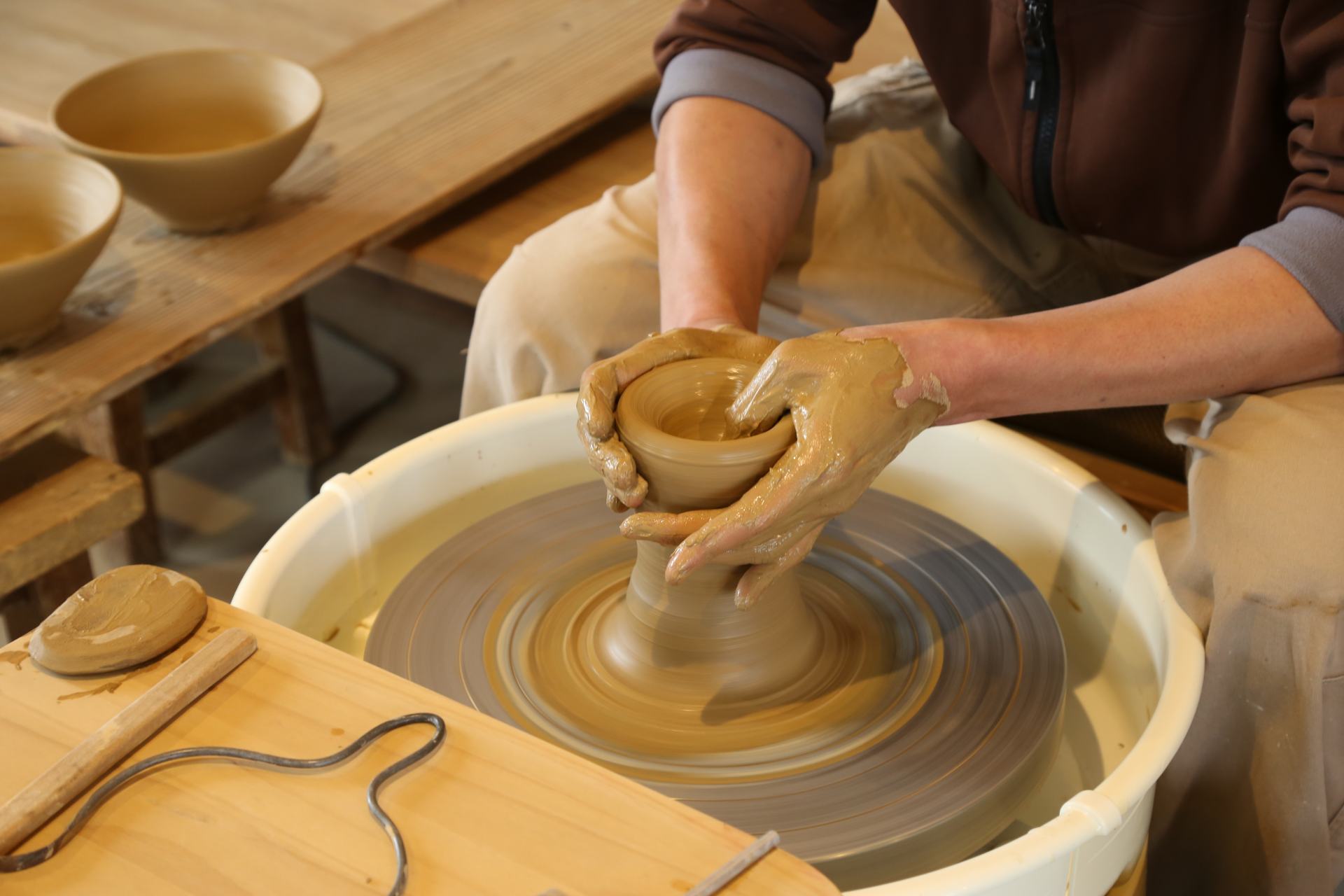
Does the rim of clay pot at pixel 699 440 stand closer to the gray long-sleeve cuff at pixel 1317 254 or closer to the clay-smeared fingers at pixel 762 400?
the clay-smeared fingers at pixel 762 400

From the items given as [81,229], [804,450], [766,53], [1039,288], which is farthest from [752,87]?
[81,229]

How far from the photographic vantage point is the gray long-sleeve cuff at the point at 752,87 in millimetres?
1612

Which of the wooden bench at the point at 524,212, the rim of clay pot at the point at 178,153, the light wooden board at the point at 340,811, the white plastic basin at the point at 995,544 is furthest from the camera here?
the wooden bench at the point at 524,212

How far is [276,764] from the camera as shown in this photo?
Answer: 795 mm

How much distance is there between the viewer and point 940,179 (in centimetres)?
174

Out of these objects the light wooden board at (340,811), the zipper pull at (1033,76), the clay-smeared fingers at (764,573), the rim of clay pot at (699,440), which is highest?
the zipper pull at (1033,76)

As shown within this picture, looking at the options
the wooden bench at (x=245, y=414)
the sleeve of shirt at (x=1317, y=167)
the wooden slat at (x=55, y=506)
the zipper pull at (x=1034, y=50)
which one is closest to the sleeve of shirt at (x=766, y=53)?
the zipper pull at (x=1034, y=50)

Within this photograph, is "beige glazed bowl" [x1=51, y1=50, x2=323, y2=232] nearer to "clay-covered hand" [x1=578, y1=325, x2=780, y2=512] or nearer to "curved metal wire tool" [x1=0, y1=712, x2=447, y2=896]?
"clay-covered hand" [x1=578, y1=325, x2=780, y2=512]

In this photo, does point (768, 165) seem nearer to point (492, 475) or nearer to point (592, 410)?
point (492, 475)

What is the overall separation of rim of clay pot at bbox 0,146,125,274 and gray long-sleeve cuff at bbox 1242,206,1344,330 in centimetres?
139

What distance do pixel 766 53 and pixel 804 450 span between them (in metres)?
0.77

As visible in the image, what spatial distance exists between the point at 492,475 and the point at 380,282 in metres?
1.87

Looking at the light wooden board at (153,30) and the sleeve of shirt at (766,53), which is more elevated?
the sleeve of shirt at (766,53)

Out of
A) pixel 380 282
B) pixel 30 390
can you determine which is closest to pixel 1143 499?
pixel 30 390
